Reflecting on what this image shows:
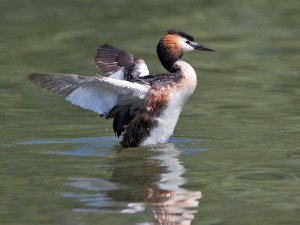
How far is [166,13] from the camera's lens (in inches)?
731

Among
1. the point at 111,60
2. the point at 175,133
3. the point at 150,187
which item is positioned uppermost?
the point at 111,60

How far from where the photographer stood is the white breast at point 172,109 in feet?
36.2

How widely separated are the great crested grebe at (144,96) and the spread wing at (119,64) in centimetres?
50

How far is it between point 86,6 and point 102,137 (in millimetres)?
7564

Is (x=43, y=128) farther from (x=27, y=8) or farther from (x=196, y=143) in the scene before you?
(x=27, y=8)

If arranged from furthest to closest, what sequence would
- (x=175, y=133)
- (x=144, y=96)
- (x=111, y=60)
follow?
(x=111, y=60) < (x=175, y=133) < (x=144, y=96)

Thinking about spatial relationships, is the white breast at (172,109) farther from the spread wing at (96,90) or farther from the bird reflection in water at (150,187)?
the spread wing at (96,90)

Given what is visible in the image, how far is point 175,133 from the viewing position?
39.0 ft

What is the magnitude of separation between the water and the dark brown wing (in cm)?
69

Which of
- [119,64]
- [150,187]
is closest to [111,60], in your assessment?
[119,64]

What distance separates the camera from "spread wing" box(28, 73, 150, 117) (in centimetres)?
1038

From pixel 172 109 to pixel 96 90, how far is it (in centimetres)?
89

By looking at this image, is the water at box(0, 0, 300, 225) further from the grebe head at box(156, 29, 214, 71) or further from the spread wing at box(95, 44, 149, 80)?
the grebe head at box(156, 29, 214, 71)

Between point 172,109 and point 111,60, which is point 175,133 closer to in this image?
point 172,109
